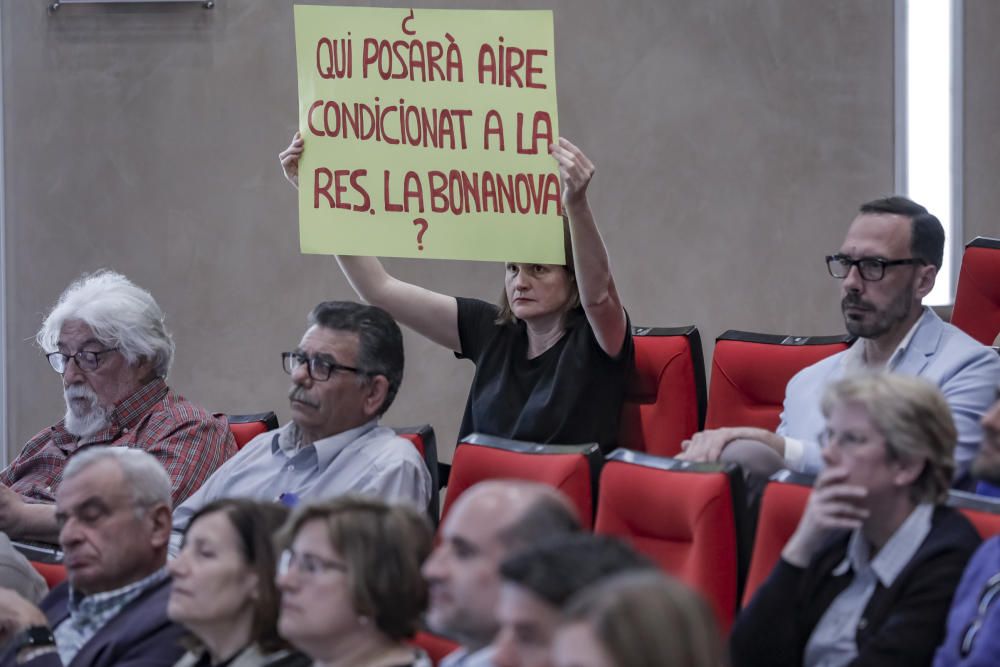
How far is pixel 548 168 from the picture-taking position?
10.0ft

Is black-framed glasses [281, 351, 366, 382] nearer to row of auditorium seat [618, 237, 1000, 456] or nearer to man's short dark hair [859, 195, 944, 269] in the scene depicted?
row of auditorium seat [618, 237, 1000, 456]

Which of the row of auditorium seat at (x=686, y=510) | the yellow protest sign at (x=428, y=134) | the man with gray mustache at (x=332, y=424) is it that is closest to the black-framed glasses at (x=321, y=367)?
the man with gray mustache at (x=332, y=424)

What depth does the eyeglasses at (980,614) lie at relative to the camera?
1.69 metres

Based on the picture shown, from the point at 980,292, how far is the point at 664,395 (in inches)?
44.4

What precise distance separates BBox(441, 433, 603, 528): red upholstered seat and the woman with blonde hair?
120 centimetres

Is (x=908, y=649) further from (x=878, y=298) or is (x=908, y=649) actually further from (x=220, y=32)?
(x=220, y=32)

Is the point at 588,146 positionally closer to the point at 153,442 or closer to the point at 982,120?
the point at 982,120

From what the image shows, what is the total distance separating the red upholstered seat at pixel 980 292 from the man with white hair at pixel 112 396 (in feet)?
6.49

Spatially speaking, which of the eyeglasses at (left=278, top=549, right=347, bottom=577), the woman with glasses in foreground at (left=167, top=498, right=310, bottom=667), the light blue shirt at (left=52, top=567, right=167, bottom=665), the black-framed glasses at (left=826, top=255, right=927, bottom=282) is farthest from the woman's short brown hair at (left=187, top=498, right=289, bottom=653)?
the black-framed glasses at (left=826, top=255, right=927, bottom=282)

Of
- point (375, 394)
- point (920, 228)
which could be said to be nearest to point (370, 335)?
point (375, 394)

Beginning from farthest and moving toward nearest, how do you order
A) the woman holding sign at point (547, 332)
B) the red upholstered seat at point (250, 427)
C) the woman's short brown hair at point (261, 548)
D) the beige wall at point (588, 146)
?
the beige wall at point (588, 146) → the red upholstered seat at point (250, 427) → the woman holding sign at point (547, 332) → the woman's short brown hair at point (261, 548)

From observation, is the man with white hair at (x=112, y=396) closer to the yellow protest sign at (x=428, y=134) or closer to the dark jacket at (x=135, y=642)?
the yellow protest sign at (x=428, y=134)

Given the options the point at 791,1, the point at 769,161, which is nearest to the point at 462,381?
the point at 769,161

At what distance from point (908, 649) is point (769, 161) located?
3001mm
